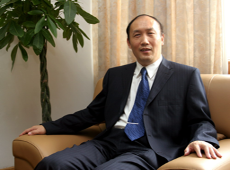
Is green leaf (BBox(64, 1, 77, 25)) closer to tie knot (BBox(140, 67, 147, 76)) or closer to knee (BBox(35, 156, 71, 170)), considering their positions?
tie knot (BBox(140, 67, 147, 76))

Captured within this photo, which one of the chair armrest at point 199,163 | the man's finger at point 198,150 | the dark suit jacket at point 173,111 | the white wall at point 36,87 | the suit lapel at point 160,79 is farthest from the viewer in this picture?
the white wall at point 36,87

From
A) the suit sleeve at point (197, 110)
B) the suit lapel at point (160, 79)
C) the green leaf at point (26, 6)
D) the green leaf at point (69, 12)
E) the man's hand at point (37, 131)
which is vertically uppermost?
the green leaf at point (26, 6)

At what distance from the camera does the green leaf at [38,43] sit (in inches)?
62.1

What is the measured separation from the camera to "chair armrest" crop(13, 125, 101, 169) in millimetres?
1381

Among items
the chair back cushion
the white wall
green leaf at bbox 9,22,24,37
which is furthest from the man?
the white wall

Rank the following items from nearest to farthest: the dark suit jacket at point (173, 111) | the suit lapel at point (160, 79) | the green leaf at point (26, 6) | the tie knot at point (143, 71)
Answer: the dark suit jacket at point (173, 111) < the suit lapel at point (160, 79) < the tie knot at point (143, 71) < the green leaf at point (26, 6)

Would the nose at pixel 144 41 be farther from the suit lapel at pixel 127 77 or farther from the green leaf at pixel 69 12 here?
the green leaf at pixel 69 12

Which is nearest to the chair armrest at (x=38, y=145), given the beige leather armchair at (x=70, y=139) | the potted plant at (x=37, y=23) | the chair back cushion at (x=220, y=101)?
the beige leather armchair at (x=70, y=139)

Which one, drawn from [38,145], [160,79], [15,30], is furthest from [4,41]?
[160,79]

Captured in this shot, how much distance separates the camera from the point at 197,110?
1.31 meters

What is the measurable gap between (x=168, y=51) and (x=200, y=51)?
0.85ft

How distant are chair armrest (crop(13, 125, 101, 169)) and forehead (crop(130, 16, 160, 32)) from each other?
0.85 m

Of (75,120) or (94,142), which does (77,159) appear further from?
(75,120)

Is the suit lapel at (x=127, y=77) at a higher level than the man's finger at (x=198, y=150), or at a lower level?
higher
